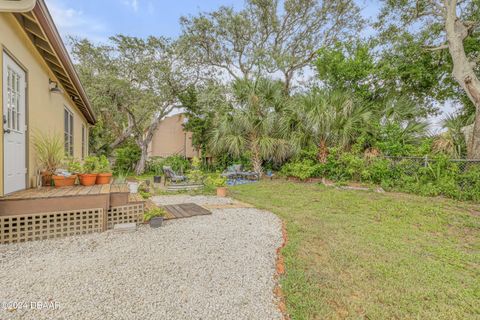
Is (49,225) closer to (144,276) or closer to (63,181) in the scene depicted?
(63,181)

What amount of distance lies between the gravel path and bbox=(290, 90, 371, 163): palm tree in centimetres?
595

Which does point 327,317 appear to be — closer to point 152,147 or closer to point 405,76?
point 405,76

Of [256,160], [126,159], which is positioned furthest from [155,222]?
[126,159]

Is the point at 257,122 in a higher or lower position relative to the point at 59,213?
higher

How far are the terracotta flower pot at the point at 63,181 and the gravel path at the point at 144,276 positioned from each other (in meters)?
1.13

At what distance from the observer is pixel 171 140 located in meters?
18.4

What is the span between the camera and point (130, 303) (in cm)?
198

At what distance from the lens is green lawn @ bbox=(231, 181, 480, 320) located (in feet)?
6.90

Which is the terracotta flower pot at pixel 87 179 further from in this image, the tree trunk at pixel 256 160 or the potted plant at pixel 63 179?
the tree trunk at pixel 256 160

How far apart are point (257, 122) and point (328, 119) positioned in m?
2.93

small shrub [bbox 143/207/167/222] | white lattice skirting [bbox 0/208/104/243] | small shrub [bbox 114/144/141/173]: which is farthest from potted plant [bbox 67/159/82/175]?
small shrub [bbox 114/144/141/173]

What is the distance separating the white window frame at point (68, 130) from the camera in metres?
6.54

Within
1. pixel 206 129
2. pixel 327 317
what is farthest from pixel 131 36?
pixel 327 317

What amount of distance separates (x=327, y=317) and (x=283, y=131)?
8249mm
